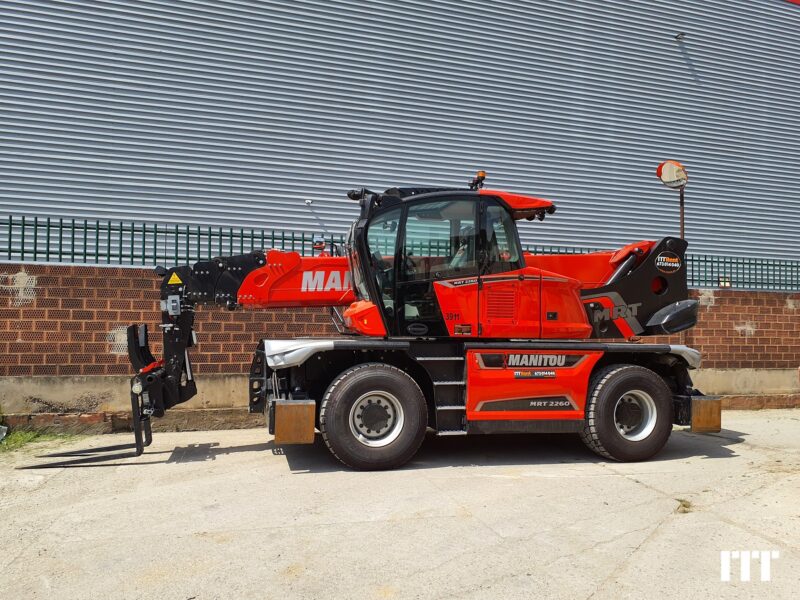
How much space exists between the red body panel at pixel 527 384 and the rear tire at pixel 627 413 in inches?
7.2

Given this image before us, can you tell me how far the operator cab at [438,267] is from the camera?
669cm

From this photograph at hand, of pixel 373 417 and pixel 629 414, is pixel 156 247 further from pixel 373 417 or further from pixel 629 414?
pixel 629 414

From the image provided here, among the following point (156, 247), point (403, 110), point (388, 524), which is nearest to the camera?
point (388, 524)

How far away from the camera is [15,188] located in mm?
10766

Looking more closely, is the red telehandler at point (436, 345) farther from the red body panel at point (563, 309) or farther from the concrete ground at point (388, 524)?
the concrete ground at point (388, 524)

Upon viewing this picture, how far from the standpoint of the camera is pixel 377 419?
20.9 feet

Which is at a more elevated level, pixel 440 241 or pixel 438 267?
pixel 440 241

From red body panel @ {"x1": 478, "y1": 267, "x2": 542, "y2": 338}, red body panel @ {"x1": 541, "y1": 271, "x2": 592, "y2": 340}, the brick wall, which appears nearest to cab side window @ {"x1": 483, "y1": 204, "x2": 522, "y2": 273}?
red body panel @ {"x1": 478, "y1": 267, "x2": 542, "y2": 338}

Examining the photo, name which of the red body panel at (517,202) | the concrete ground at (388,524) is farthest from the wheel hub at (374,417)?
the red body panel at (517,202)

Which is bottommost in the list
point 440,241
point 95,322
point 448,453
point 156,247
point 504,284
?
point 448,453

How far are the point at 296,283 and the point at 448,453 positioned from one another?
2669 mm

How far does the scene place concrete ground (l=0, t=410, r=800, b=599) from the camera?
3.68m

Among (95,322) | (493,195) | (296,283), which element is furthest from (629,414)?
(95,322)

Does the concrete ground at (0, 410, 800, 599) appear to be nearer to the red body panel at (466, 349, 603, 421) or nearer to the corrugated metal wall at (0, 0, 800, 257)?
the red body panel at (466, 349, 603, 421)
